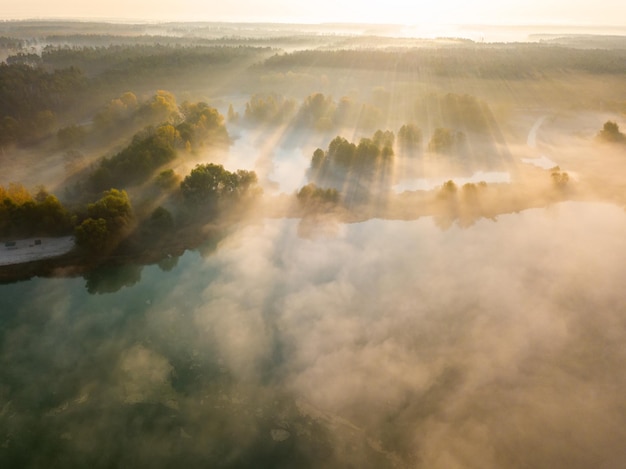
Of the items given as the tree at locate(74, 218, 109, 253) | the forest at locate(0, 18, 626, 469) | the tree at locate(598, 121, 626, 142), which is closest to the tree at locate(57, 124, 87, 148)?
the forest at locate(0, 18, 626, 469)

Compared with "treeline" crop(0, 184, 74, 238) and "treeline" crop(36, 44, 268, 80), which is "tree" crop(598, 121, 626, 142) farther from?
"treeline" crop(36, 44, 268, 80)

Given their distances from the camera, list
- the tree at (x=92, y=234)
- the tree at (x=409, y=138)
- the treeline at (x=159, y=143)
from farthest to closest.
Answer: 1. the tree at (x=409, y=138)
2. the treeline at (x=159, y=143)
3. the tree at (x=92, y=234)

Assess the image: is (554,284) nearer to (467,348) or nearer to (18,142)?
(467,348)

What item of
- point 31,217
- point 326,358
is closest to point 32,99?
point 31,217

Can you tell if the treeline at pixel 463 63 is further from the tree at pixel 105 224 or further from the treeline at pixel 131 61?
the tree at pixel 105 224

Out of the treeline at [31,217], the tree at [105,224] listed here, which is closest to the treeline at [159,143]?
the treeline at [31,217]

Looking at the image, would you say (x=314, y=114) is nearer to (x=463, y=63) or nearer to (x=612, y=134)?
(x=612, y=134)

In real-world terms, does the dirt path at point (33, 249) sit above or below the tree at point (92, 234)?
below

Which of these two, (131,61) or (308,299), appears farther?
(131,61)
